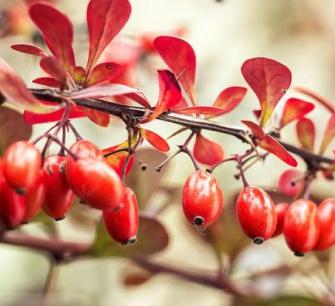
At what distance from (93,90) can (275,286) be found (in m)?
0.88

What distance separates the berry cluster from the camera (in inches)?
24.9

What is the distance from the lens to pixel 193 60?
0.84 meters

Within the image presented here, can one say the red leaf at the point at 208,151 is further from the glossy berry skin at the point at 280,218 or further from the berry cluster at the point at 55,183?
the berry cluster at the point at 55,183

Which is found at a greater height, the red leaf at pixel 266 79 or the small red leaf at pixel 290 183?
the red leaf at pixel 266 79

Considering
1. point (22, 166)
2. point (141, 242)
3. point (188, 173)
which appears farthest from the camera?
point (188, 173)

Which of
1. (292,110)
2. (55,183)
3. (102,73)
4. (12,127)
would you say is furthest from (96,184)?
(292,110)

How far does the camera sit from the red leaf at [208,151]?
0.90 metres

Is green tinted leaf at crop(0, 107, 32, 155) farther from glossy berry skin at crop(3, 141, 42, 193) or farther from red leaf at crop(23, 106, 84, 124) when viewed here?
glossy berry skin at crop(3, 141, 42, 193)

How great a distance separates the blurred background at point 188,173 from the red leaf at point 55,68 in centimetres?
42

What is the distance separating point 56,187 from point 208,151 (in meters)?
0.27

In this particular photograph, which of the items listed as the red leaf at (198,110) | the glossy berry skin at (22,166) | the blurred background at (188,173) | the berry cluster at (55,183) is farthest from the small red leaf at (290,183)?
the glossy berry skin at (22,166)

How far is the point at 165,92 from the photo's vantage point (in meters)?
0.74

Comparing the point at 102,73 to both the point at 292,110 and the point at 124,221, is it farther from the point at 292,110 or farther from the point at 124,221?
the point at 292,110

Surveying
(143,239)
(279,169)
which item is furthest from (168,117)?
(279,169)
